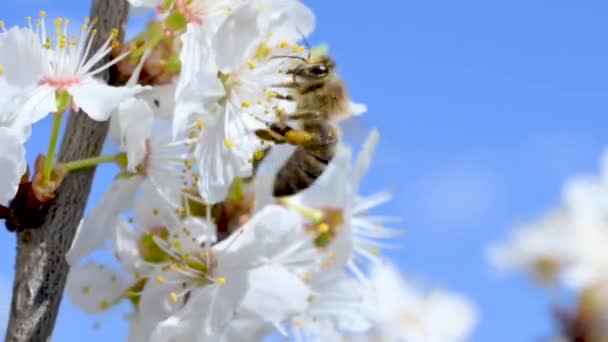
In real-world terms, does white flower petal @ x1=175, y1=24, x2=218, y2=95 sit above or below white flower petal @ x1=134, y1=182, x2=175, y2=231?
above

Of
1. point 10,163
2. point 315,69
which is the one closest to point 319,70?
point 315,69

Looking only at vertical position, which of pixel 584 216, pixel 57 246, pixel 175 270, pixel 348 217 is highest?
pixel 584 216

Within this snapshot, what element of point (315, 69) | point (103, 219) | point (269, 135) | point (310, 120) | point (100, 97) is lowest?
point (103, 219)

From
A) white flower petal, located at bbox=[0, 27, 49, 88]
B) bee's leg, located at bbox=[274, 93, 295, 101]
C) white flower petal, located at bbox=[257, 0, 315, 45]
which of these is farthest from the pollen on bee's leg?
white flower petal, located at bbox=[0, 27, 49, 88]

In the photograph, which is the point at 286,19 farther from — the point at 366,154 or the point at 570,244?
the point at 570,244

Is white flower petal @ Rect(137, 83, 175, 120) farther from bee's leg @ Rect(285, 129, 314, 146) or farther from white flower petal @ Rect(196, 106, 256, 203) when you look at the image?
bee's leg @ Rect(285, 129, 314, 146)

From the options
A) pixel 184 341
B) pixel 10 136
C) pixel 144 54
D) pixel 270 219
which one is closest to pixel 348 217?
pixel 270 219

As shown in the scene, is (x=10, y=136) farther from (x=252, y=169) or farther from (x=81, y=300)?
(x=81, y=300)
